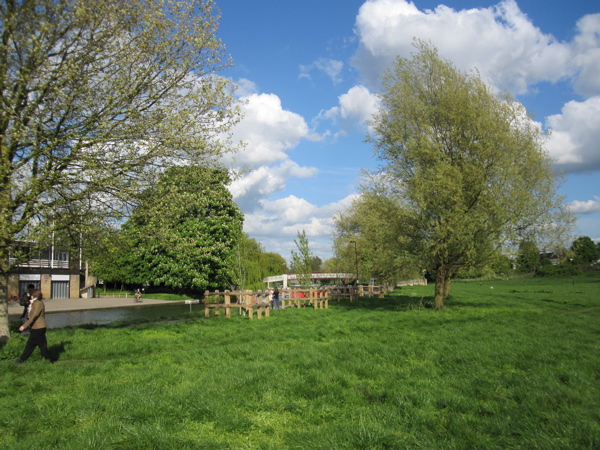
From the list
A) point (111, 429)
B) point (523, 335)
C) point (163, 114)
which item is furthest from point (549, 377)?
point (163, 114)

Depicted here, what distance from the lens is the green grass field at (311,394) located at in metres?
4.92

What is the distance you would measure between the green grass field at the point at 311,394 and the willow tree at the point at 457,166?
29.1 ft

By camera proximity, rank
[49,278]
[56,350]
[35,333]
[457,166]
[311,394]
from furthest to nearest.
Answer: [49,278], [457,166], [56,350], [35,333], [311,394]

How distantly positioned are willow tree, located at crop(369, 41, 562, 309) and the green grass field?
8874 mm

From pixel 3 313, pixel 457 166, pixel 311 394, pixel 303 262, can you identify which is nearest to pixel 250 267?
pixel 303 262

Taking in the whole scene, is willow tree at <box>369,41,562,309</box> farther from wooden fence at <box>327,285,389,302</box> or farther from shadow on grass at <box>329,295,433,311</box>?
wooden fence at <box>327,285,389,302</box>

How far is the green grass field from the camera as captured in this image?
16.1 ft

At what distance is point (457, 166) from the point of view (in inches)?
808

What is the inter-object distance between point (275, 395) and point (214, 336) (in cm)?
710

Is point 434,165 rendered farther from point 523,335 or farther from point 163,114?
point 163,114

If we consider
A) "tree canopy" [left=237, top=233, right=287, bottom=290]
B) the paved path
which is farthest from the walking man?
the paved path

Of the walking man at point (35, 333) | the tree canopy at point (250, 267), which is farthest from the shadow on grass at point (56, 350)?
the tree canopy at point (250, 267)

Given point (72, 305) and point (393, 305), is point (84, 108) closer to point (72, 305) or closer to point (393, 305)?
point (393, 305)

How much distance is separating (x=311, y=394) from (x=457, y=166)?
16.3 metres
